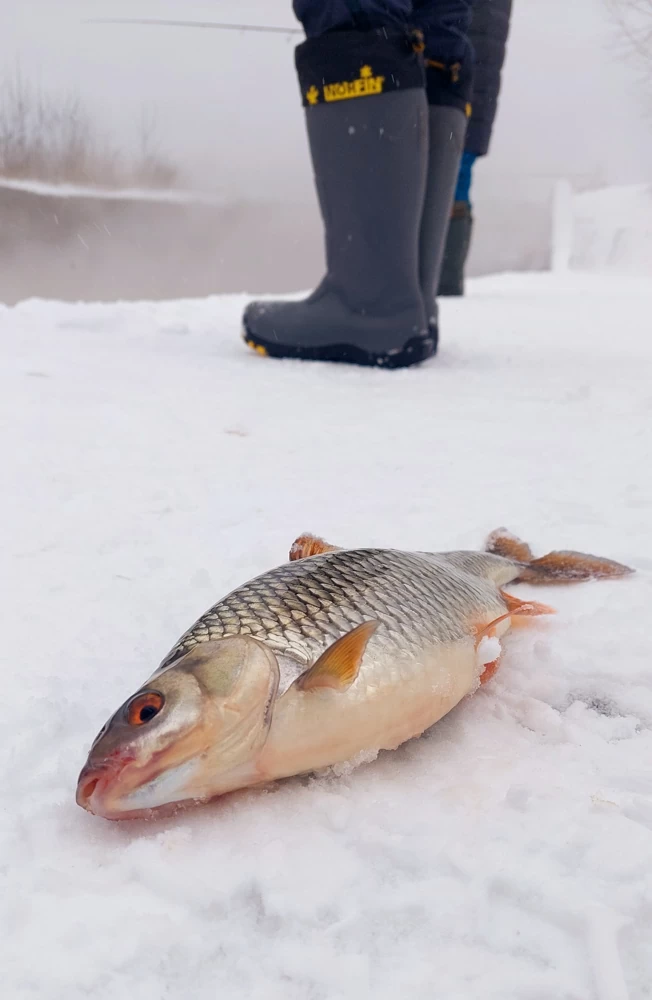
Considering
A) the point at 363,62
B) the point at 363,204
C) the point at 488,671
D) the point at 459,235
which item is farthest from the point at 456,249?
the point at 488,671

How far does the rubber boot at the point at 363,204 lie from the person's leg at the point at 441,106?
0.69ft

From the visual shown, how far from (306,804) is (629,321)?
4111mm

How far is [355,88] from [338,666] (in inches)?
97.2

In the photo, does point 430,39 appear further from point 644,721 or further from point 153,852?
point 153,852

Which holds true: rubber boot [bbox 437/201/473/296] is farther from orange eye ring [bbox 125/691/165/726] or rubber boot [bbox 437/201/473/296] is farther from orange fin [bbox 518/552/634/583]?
orange eye ring [bbox 125/691/165/726]

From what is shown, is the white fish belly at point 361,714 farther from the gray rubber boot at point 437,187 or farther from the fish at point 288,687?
the gray rubber boot at point 437,187

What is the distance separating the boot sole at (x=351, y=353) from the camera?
116 inches

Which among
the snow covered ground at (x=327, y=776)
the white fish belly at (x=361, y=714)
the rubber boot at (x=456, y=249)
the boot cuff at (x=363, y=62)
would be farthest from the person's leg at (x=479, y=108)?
the white fish belly at (x=361, y=714)

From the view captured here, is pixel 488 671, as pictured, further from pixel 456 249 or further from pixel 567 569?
pixel 456 249

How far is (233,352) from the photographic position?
3203mm

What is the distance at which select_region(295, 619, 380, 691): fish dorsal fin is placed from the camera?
0.77 m

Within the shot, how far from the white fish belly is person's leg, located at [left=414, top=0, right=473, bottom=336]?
2478mm

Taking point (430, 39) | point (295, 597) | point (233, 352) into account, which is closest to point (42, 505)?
point (295, 597)

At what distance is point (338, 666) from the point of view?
77cm
